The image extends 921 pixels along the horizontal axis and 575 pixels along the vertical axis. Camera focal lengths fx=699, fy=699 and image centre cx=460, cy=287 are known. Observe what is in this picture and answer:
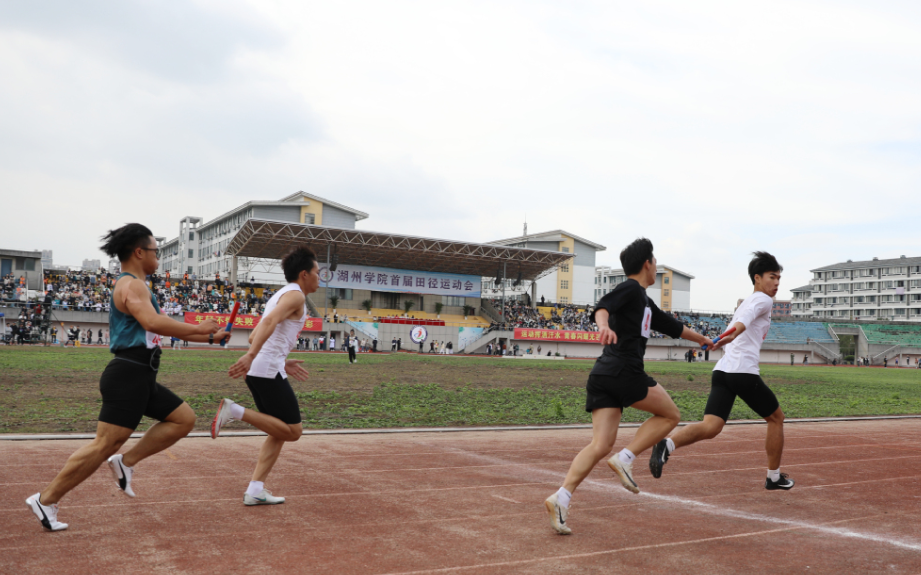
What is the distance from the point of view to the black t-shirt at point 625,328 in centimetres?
494

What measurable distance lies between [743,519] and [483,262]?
187 feet

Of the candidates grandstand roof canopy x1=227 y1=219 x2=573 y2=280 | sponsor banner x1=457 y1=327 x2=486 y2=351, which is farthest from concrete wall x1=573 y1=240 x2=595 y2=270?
sponsor banner x1=457 y1=327 x2=486 y2=351

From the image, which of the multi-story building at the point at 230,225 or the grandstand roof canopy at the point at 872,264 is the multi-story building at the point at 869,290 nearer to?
the grandstand roof canopy at the point at 872,264

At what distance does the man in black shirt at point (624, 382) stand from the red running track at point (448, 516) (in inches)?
18.4

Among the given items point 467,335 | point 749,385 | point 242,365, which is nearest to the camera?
point 242,365

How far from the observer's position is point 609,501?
229 inches

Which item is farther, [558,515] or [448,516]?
[448,516]

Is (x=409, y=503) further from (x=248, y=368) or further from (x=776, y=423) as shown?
(x=776, y=423)

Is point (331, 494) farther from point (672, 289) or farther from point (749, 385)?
point (672, 289)

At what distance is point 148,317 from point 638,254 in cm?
340

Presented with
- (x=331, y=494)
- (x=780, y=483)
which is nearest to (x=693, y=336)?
(x=780, y=483)

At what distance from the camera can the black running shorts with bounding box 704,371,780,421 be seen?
6.19m

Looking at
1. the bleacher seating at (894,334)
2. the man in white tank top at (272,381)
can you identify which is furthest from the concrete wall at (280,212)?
the man in white tank top at (272,381)

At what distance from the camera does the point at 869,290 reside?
361 feet
